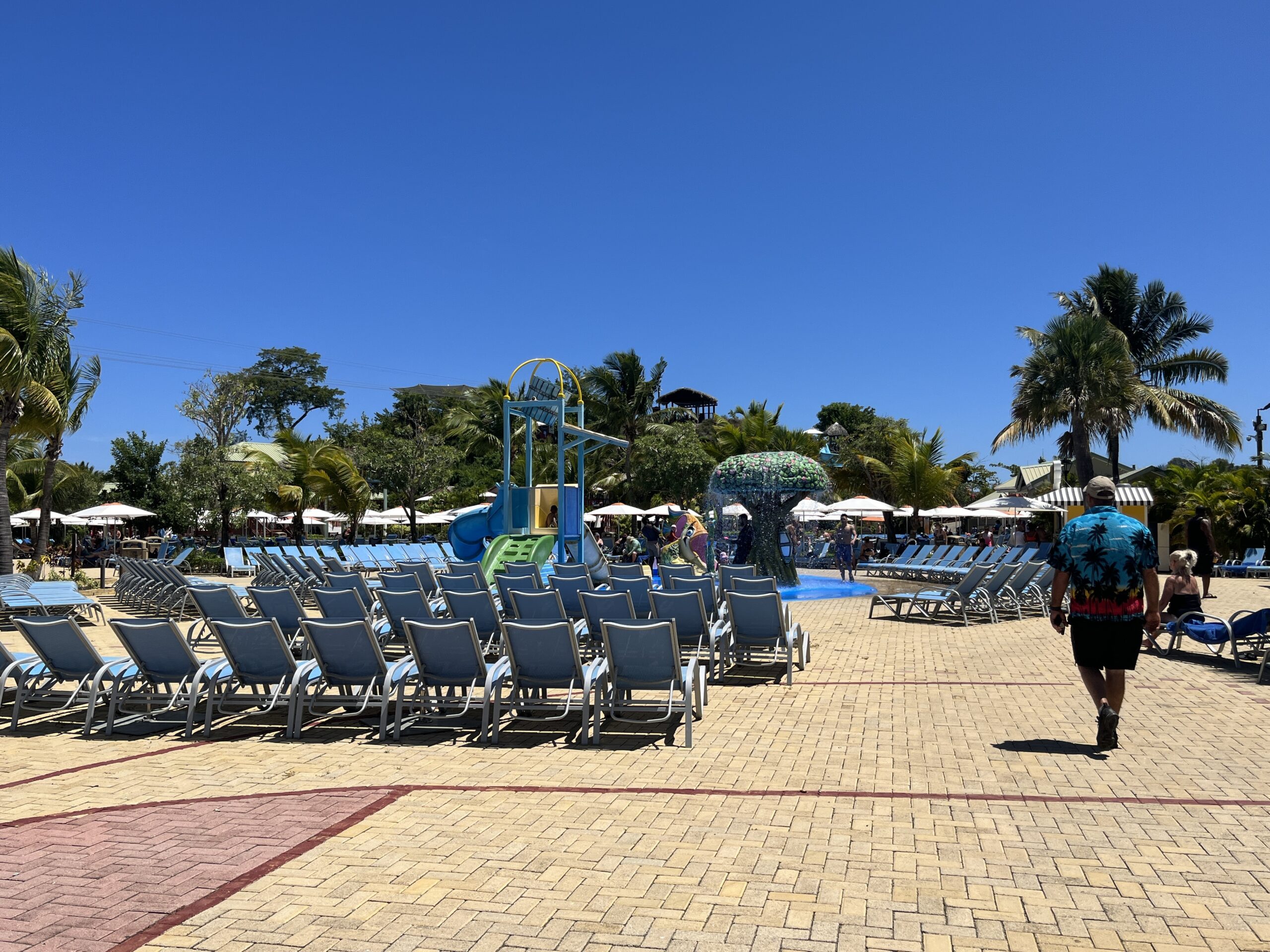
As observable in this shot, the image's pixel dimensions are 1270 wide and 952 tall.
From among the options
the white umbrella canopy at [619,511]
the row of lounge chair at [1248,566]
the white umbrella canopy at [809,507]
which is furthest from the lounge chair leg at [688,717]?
the white umbrella canopy at [619,511]

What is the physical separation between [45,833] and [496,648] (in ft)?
16.1

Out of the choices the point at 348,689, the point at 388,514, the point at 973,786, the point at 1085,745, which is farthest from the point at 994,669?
the point at 388,514

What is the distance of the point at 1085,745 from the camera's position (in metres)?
6.28

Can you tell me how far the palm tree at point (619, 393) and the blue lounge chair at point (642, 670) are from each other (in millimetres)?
30951

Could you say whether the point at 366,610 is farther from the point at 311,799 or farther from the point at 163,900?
the point at 163,900

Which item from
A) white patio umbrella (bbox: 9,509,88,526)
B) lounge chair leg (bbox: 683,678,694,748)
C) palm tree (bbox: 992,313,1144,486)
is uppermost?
palm tree (bbox: 992,313,1144,486)

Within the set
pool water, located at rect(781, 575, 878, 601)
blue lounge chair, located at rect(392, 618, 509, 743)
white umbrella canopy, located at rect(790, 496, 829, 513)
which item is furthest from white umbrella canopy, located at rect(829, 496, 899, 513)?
blue lounge chair, located at rect(392, 618, 509, 743)

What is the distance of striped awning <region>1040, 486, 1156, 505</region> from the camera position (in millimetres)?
25797

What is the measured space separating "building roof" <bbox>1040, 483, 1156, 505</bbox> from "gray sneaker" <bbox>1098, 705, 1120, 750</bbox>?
20.5 m

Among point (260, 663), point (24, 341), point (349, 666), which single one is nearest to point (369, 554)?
point (24, 341)

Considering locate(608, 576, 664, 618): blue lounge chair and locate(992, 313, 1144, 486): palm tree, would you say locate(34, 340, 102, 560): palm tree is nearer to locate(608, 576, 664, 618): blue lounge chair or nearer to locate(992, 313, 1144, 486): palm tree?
locate(608, 576, 664, 618): blue lounge chair

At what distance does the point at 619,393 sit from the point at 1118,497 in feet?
60.6

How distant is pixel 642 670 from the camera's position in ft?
22.4

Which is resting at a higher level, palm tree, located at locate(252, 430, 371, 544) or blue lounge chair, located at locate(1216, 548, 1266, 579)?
palm tree, located at locate(252, 430, 371, 544)
